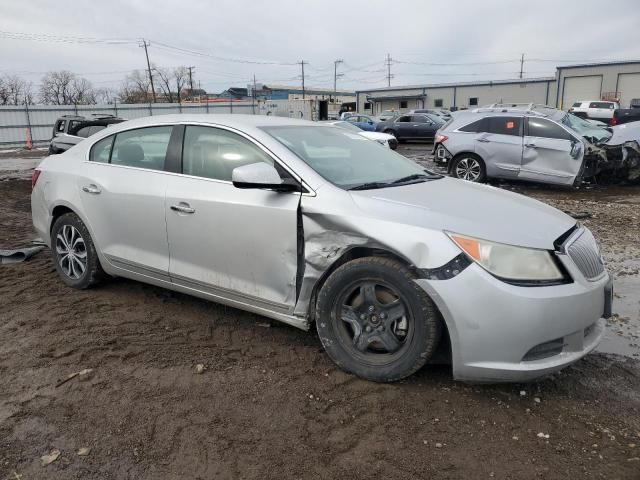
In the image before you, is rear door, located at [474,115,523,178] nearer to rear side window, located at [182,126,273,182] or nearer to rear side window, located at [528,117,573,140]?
rear side window, located at [528,117,573,140]

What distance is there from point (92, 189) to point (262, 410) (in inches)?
98.8

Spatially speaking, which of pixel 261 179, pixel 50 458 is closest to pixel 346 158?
pixel 261 179

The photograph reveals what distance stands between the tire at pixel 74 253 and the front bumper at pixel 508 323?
118 inches

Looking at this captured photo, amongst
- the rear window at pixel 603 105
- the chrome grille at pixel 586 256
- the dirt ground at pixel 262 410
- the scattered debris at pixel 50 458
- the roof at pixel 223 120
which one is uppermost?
the rear window at pixel 603 105

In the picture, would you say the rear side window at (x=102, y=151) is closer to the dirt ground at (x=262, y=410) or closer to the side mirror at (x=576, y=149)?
the dirt ground at (x=262, y=410)

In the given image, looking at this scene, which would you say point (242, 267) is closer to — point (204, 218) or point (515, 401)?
point (204, 218)

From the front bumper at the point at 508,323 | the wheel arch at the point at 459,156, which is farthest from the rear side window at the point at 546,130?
the front bumper at the point at 508,323

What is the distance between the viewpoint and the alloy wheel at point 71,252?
4.53m

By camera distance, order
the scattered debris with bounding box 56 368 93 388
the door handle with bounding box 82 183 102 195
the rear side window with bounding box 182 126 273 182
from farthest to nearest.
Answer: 1. the door handle with bounding box 82 183 102 195
2. the rear side window with bounding box 182 126 273 182
3. the scattered debris with bounding box 56 368 93 388

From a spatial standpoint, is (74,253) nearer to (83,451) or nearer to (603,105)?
(83,451)

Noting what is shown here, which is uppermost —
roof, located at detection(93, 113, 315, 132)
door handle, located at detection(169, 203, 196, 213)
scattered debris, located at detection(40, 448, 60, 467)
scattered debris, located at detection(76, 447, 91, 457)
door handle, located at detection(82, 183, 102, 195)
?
roof, located at detection(93, 113, 315, 132)

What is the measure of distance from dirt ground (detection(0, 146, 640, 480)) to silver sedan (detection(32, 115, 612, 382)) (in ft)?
0.89

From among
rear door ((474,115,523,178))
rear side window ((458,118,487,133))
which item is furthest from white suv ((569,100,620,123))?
rear door ((474,115,523,178))

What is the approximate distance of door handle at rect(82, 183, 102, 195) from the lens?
167 inches
